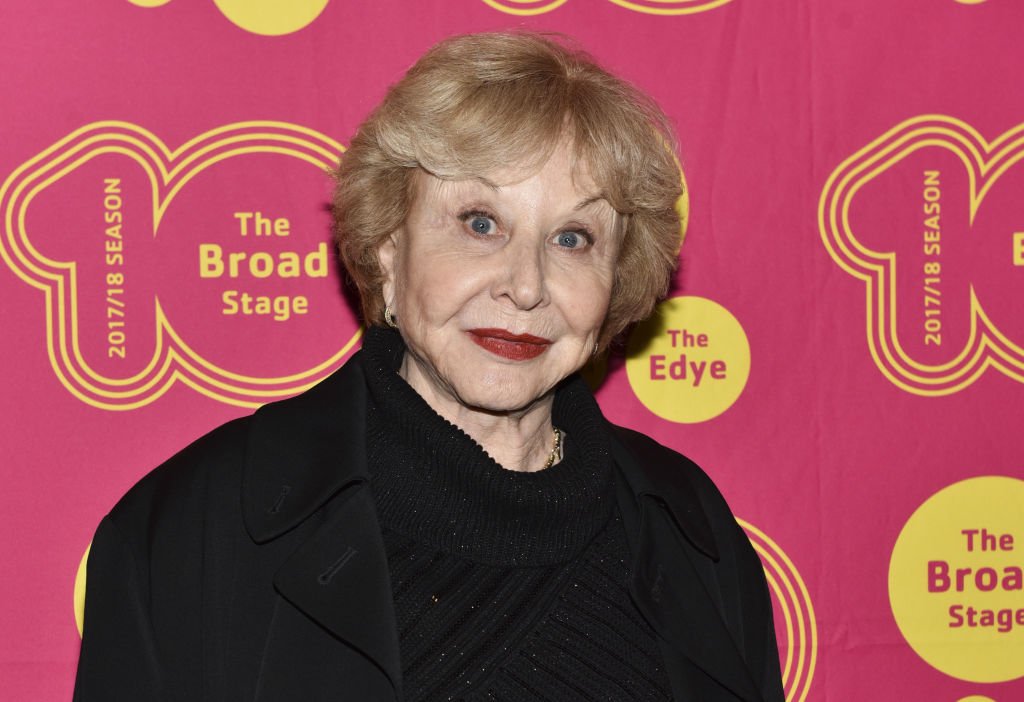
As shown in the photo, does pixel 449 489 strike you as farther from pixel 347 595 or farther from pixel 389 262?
pixel 389 262

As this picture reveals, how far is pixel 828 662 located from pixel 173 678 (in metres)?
1.01

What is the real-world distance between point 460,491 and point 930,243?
0.88m

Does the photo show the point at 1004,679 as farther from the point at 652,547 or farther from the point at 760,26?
the point at 760,26

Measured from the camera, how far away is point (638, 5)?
1796 mm

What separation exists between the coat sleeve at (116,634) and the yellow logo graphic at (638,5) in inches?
35.2

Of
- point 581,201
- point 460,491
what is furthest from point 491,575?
point 581,201

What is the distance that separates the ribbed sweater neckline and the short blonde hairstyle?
0.17 meters

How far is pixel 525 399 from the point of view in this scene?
1.42 m

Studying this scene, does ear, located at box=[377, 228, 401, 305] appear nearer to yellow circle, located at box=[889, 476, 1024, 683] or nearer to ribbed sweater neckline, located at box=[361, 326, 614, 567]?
ribbed sweater neckline, located at box=[361, 326, 614, 567]

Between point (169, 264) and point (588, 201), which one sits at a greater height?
point (588, 201)

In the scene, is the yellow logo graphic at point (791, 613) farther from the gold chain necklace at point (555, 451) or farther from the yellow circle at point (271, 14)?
the yellow circle at point (271, 14)

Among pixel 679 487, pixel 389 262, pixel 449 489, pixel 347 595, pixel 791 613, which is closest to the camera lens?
pixel 347 595

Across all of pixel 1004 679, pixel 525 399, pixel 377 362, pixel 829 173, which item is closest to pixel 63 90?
pixel 377 362

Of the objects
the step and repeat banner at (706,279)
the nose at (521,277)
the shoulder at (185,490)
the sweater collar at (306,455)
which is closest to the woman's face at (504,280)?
the nose at (521,277)
